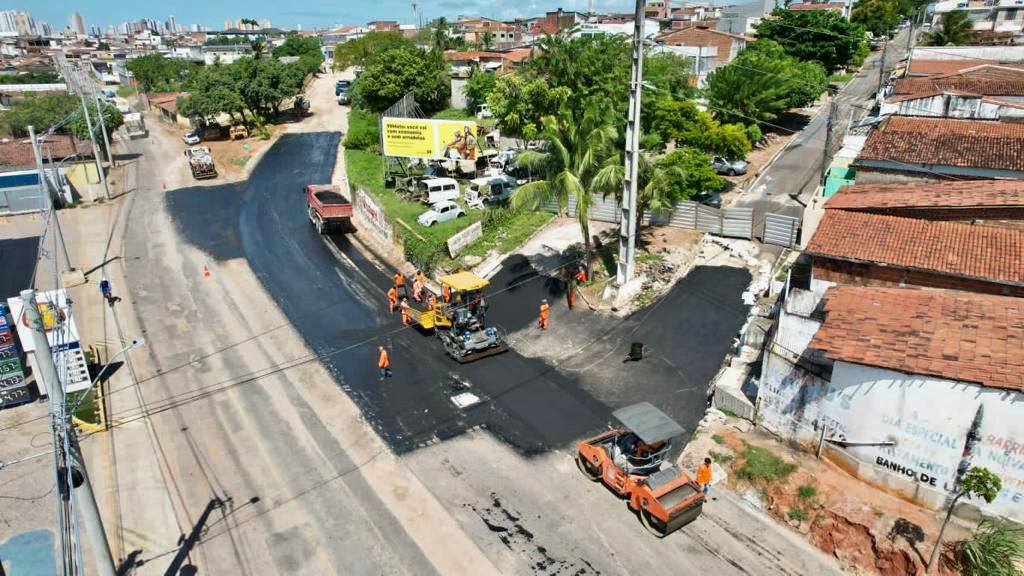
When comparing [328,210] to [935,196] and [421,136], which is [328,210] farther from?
[935,196]

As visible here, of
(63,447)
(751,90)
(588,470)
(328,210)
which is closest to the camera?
(63,447)

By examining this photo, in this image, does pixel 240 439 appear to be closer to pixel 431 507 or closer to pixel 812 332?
pixel 431 507

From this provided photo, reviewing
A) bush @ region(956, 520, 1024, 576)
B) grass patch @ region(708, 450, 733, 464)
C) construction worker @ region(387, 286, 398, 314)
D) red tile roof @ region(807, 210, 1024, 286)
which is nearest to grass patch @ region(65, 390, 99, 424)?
construction worker @ region(387, 286, 398, 314)

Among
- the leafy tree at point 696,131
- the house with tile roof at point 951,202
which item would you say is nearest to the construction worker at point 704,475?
the house with tile roof at point 951,202

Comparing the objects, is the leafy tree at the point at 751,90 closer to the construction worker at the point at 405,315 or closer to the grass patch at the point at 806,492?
the construction worker at the point at 405,315

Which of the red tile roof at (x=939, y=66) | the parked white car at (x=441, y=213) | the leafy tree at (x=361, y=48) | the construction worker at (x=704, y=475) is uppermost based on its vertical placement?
the leafy tree at (x=361, y=48)

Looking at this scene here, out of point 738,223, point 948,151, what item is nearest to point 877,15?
point 948,151

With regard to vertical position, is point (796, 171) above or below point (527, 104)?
below

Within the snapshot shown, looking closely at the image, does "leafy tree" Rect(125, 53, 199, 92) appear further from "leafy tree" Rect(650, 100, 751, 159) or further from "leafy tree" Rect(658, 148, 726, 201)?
"leafy tree" Rect(658, 148, 726, 201)
